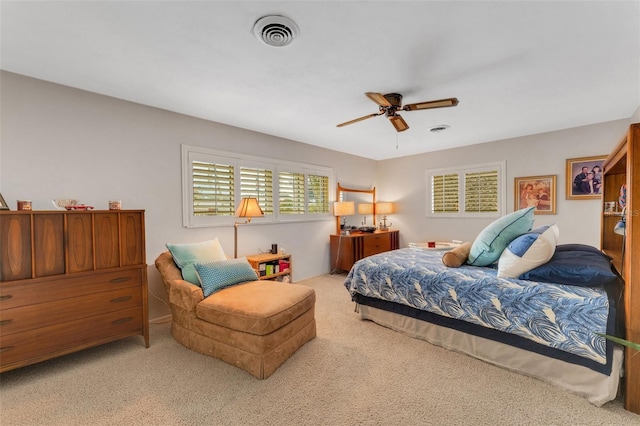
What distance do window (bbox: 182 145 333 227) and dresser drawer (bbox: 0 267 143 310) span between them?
3.38 feet

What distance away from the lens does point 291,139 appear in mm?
4520

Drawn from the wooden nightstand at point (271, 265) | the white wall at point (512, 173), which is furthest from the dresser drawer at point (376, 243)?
the wooden nightstand at point (271, 265)

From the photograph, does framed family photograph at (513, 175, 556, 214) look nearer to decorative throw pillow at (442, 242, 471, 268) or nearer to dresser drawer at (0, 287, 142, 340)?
decorative throw pillow at (442, 242, 471, 268)

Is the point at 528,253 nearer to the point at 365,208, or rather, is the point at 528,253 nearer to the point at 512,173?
the point at 512,173

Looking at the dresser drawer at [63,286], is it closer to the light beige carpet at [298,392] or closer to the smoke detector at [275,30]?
the light beige carpet at [298,392]

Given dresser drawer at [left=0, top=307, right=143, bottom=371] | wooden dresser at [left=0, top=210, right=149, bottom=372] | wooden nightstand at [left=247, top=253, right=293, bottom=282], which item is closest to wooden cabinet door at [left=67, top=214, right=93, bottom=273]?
wooden dresser at [left=0, top=210, right=149, bottom=372]

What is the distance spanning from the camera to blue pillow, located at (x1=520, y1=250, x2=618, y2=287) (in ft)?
6.15

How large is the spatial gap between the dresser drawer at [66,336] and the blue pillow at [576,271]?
334 cm

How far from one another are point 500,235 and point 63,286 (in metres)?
3.65

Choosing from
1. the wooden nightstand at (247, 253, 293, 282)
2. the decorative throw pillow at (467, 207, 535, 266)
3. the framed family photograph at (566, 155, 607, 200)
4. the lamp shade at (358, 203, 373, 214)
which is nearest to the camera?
the decorative throw pillow at (467, 207, 535, 266)

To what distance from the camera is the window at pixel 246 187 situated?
11.2ft

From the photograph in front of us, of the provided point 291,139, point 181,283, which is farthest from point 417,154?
point 181,283

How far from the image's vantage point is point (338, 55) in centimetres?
A: 210

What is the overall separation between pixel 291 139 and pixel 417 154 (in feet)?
8.90
